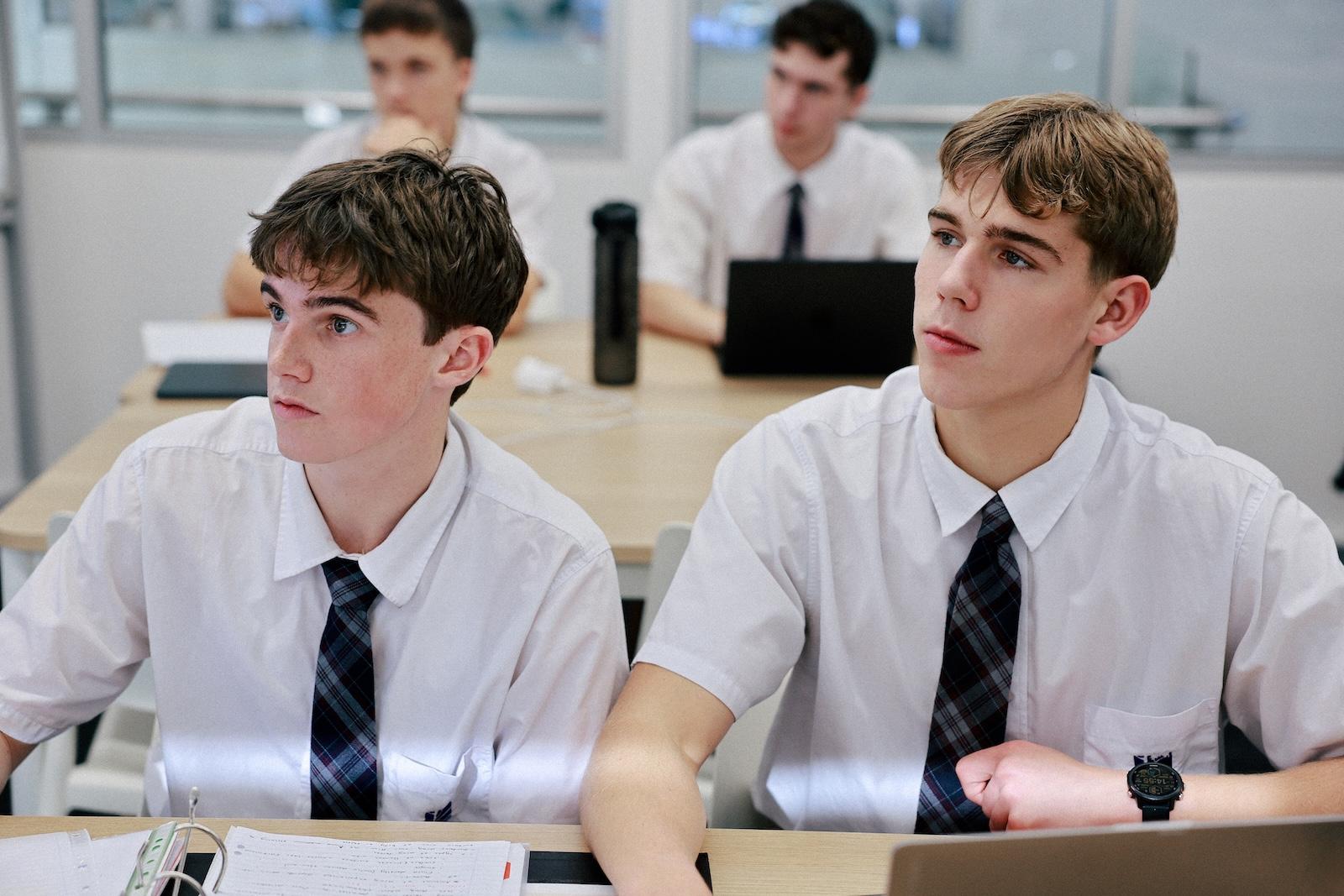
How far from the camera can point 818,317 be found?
2307mm

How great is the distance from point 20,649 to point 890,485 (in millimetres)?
817

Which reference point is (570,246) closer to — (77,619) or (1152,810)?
(77,619)

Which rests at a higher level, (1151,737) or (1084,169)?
(1084,169)

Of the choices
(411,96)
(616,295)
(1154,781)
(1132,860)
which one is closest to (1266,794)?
(1154,781)

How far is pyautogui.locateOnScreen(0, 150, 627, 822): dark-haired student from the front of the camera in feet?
3.92

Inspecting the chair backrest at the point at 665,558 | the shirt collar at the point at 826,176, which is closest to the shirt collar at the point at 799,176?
the shirt collar at the point at 826,176

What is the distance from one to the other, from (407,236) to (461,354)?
0.40 ft

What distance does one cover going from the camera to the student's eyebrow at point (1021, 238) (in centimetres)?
118

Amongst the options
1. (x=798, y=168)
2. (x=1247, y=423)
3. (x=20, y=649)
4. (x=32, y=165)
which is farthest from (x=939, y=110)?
(x=20, y=649)

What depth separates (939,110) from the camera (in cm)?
367

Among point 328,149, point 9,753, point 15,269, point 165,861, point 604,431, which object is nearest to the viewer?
point 165,861

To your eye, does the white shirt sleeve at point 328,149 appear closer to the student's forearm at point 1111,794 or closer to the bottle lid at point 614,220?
the bottle lid at point 614,220

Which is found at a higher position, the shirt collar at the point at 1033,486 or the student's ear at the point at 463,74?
the student's ear at the point at 463,74

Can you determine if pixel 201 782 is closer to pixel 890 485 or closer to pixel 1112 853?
pixel 890 485
